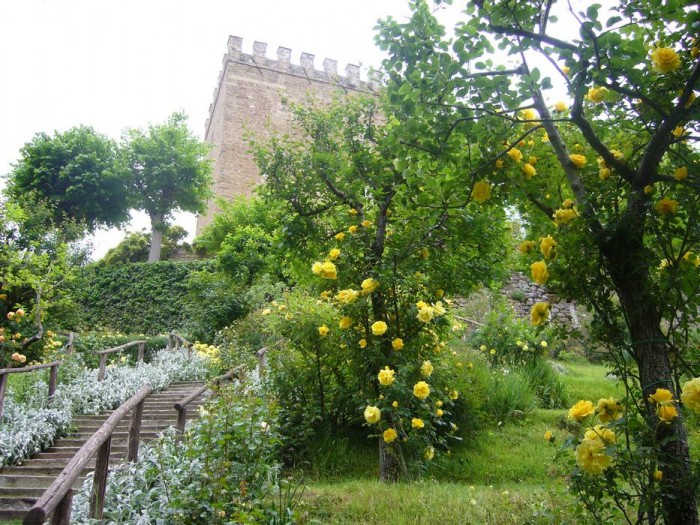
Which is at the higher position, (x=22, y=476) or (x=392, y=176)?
(x=392, y=176)

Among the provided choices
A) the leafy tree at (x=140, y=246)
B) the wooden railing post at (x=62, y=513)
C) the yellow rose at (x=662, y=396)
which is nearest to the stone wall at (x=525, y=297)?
the yellow rose at (x=662, y=396)

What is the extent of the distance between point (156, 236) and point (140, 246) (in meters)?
0.98

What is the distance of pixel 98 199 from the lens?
66.3 ft

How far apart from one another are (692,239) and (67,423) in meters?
7.40

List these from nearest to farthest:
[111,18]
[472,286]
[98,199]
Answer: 1. [111,18]
2. [472,286]
3. [98,199]

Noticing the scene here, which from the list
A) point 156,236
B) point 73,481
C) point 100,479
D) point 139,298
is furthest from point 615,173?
point 156,236

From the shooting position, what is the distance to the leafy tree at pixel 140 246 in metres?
20.0

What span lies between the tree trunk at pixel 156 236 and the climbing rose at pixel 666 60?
1952cm

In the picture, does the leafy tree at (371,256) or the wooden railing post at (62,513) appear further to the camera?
the leafy tree at (371,256)

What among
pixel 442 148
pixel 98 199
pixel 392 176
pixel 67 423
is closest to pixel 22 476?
pixel 67 423

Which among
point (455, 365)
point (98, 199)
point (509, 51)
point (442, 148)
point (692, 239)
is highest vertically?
point (98, 199)

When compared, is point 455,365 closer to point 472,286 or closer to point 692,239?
point 472,286

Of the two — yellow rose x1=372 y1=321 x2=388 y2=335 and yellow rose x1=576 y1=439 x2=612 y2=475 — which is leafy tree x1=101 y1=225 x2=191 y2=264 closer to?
yellow rose x1=372 y1=321 x2=388 y2=335

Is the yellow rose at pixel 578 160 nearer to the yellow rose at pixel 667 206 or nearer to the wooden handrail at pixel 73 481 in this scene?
the yellow rose at pixel 667 206
